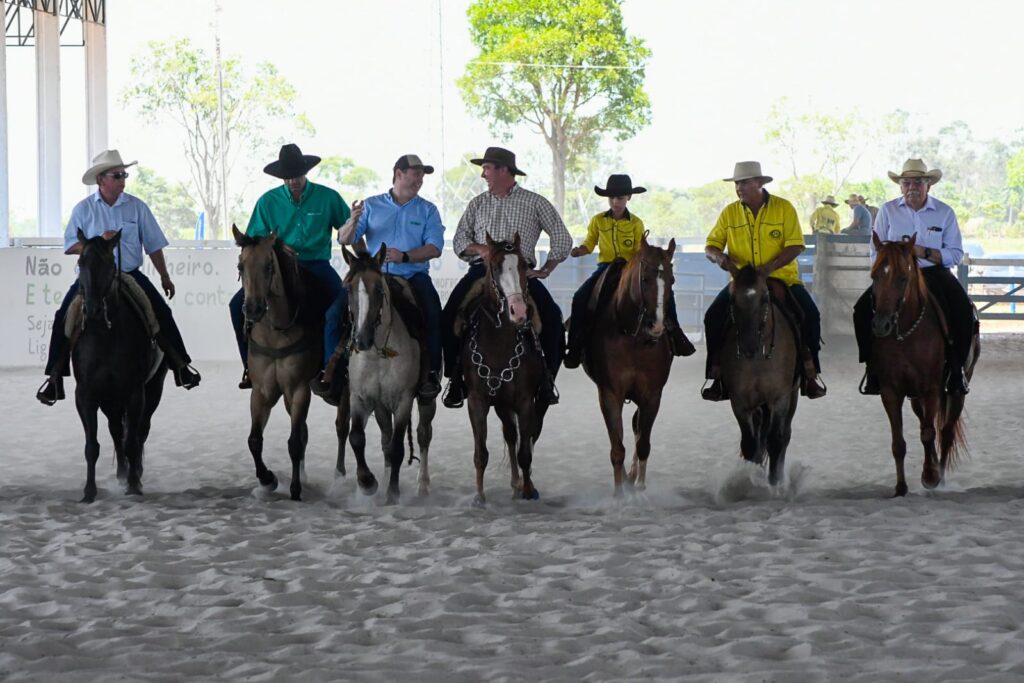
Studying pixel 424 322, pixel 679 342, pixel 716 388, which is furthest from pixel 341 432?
pixel 716 388

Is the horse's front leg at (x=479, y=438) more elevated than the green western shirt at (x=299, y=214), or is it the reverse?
the green western shirt at (x=299, y=214)

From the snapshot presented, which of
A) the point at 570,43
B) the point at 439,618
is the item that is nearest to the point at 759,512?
the point at 439,618

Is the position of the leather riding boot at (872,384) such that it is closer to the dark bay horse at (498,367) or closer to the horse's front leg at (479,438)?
the dark bay horse at (498,367)

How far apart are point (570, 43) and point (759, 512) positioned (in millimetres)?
32925

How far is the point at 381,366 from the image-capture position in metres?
7.14

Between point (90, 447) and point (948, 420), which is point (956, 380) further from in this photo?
point (90, 447)

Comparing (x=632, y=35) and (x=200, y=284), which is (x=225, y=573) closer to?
(x=200, y=284)

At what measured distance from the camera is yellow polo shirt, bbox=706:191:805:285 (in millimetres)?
7414

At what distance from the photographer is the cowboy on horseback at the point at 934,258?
761cm

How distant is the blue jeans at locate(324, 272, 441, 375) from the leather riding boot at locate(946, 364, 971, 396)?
3.06 meters

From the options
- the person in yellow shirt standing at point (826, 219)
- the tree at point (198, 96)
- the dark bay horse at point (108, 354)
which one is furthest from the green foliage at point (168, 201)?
the dark bay horse at point (108, 354)

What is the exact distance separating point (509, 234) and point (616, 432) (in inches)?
51.2

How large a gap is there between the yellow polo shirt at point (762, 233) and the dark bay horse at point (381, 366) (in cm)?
190

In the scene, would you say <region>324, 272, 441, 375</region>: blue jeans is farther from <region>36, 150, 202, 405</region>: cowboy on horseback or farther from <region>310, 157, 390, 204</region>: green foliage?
<region>310, 157, 390, 204</region>: green foliage
